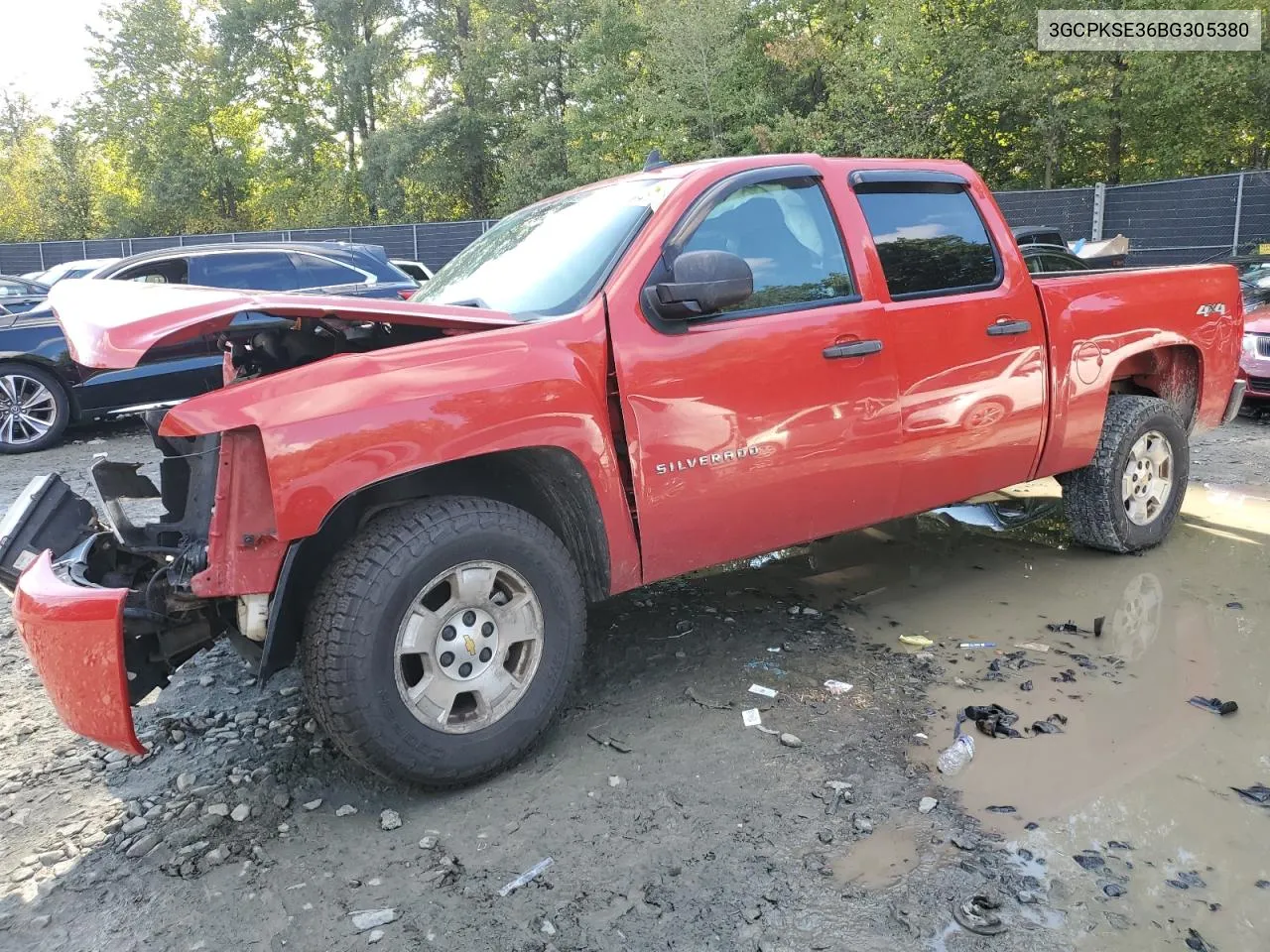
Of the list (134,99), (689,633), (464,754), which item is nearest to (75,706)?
(464,754)

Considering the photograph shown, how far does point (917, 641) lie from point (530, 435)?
2061mm

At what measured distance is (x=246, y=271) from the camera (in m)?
9.38

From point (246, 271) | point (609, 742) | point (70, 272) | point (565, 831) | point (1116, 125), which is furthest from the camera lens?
point (1116, 125)

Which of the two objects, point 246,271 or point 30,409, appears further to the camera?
point 246,271

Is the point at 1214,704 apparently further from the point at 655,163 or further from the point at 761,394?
the point at 655,163

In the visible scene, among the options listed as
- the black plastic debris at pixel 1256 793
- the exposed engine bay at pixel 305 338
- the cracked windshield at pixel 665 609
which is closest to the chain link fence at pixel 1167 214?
the cracked windshield at pixel 665 609

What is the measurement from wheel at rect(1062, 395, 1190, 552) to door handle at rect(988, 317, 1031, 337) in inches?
38.1

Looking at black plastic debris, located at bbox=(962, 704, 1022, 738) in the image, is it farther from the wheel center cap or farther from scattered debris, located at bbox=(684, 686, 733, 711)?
the wheel center cap

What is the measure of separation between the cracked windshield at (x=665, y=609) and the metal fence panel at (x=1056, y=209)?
13.5 m

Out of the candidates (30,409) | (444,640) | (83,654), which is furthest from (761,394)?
(30,409)

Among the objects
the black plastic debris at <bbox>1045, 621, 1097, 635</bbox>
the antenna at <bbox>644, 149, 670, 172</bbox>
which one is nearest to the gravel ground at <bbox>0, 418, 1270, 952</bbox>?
the black plastic debris at <bbox>1045, 621, 1097, 635</bbox>

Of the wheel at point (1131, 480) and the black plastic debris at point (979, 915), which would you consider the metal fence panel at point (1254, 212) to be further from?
the black plastic debris at point (979, 915)

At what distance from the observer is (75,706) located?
2529 mm

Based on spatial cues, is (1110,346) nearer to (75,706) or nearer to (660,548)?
(660,548)
